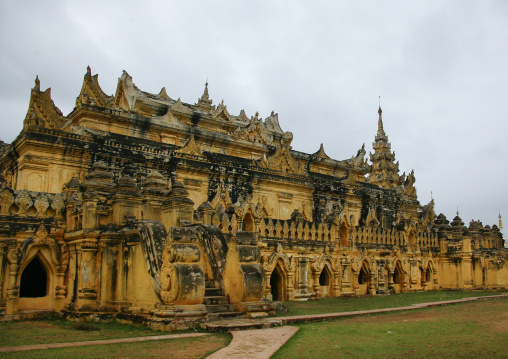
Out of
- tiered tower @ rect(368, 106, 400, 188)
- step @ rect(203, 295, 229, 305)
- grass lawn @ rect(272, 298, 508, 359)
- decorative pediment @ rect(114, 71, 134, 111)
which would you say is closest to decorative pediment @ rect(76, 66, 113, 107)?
decorative pediment @ rect(114, 71, 134, 111)

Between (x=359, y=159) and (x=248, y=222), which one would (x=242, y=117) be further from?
(x=248, y=222)

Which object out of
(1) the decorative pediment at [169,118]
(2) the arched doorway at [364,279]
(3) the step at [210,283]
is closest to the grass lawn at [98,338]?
(3) the step at [210,283]

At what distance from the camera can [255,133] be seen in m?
41.3

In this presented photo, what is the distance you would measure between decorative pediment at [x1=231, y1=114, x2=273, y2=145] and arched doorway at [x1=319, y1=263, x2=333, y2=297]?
15236 mm

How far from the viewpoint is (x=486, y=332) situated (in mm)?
12711

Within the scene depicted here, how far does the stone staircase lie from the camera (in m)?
14.2

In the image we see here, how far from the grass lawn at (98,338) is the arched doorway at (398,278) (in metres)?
22.0

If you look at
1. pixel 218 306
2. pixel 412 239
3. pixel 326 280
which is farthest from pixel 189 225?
pixel 412 239

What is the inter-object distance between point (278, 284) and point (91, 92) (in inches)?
810

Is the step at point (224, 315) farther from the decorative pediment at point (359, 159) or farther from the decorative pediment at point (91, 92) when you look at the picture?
the decorative pediment at point (359, 159)

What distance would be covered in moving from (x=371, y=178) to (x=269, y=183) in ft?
125

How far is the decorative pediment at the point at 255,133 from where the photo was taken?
40281 millimetres

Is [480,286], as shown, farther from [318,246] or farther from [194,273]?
[194,273]

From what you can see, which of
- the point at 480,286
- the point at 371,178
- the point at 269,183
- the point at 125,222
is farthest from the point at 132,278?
the point at 371,178
